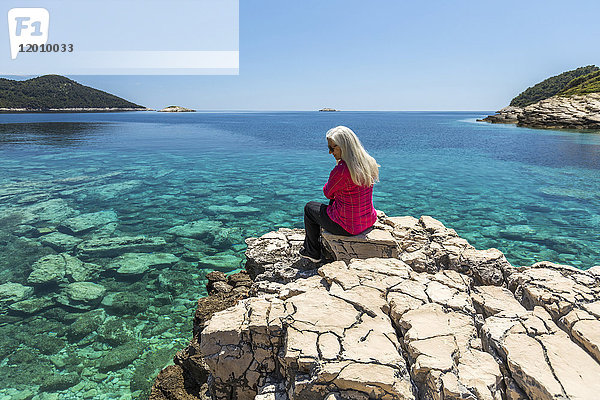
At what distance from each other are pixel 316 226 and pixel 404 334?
8.66 feet

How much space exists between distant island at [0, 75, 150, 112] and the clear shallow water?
140194 mm

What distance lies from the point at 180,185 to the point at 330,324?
49.6 feet

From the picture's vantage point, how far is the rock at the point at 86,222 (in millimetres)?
10492

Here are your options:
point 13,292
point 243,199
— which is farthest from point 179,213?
point 13,292

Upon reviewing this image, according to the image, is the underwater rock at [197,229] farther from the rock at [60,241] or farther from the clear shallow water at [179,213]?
the rock at [60,241]

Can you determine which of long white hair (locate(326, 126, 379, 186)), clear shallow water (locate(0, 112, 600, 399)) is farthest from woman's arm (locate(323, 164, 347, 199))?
clear shallow water (locate(0, 112, 600, 399))

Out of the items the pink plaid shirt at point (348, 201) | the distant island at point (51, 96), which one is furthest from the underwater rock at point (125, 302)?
the distant island at point (51, 96)

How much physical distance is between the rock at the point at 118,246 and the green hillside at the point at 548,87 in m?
133

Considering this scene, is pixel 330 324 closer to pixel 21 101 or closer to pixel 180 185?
pixel 180 185

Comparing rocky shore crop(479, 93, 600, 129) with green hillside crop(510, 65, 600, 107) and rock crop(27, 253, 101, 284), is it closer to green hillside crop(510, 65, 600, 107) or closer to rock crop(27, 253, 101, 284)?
green hillside crop(510, 65, 600, 107)

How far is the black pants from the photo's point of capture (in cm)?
Result: 541

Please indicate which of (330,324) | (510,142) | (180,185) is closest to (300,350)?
(330,324)

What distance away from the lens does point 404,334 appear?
356cm

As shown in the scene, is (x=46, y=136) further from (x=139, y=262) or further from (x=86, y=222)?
(x=139, y=262)
